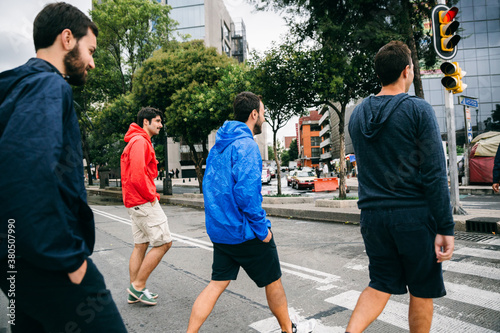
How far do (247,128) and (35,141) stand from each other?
69.2 inches

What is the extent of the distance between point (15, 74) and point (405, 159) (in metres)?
2.05

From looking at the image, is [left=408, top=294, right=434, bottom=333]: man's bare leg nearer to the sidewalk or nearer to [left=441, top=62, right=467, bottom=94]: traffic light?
the sidewalk

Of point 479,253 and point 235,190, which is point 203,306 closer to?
point 235,190

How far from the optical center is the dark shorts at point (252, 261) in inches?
102

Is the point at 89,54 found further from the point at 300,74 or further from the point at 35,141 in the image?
the point at 300,74

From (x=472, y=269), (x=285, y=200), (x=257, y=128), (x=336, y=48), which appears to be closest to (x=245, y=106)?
(x=257, y=128)

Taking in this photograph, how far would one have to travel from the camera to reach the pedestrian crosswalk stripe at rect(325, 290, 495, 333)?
2.96 m

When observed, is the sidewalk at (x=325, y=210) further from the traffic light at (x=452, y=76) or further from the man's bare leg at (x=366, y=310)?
the man's bare leg at (x=366, y=310)

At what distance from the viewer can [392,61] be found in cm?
231

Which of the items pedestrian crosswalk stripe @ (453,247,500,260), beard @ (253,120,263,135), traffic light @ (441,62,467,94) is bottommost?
pedestrian crosswalk stripe @ (453,247,500,260)

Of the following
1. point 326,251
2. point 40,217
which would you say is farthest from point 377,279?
point 326,251

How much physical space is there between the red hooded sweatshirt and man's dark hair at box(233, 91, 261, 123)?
1.39 m

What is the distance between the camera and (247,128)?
2.78m

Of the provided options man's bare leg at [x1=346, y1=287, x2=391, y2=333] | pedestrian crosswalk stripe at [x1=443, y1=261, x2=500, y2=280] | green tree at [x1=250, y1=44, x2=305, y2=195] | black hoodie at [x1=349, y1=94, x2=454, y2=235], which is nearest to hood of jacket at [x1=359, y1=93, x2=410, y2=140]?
black hoodie at [x1=349, y1=94, x2=454, y2=235]
